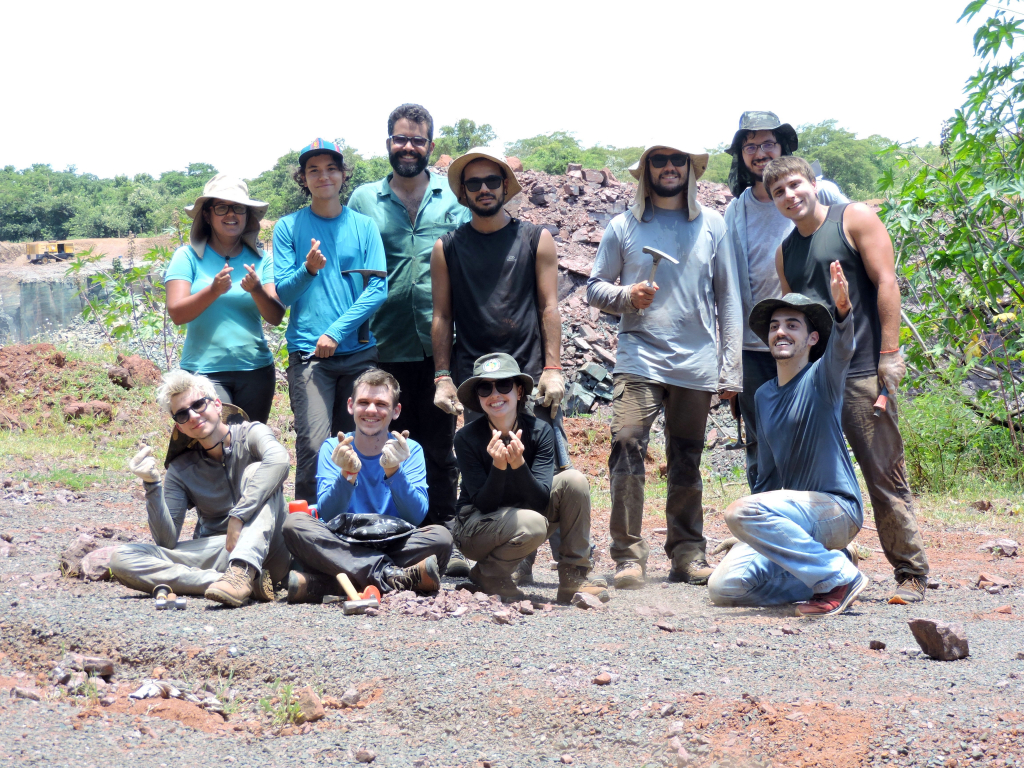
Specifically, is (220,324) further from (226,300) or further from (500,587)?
(500,587)

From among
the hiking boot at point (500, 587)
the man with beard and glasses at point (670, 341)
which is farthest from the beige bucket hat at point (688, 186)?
the hiking boot at point (500, 587)

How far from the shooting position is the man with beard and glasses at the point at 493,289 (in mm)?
4871

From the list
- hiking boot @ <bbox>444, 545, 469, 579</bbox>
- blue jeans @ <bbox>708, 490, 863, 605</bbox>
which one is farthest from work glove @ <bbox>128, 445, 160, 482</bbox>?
blue jeans @ <bbox>708, 490, 863, 605</bbox>

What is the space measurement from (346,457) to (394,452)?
220 mm

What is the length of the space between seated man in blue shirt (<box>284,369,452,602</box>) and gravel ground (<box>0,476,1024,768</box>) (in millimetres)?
265

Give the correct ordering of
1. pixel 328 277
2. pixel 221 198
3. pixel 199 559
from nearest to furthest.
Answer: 1. pixel 199 559
2. pixel 221 198
3. pixel 328 277

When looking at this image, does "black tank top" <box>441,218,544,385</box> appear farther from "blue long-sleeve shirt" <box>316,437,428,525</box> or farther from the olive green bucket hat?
"blue long-sleeve shirt" <box>316,437,428,525</box>

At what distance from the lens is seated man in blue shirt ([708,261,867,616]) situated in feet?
13.5

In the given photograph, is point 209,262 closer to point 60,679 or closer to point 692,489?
point 60,679

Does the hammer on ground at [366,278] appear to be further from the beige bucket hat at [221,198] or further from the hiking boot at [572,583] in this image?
the hiking boot at [572,583]

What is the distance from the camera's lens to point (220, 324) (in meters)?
5.00

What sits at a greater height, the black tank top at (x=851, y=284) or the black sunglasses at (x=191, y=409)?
the black tank top at (x=851, y=284)

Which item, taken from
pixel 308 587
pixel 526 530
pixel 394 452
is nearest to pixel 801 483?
pixel 526 530

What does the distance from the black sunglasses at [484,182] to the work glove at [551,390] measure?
3.37 ft
